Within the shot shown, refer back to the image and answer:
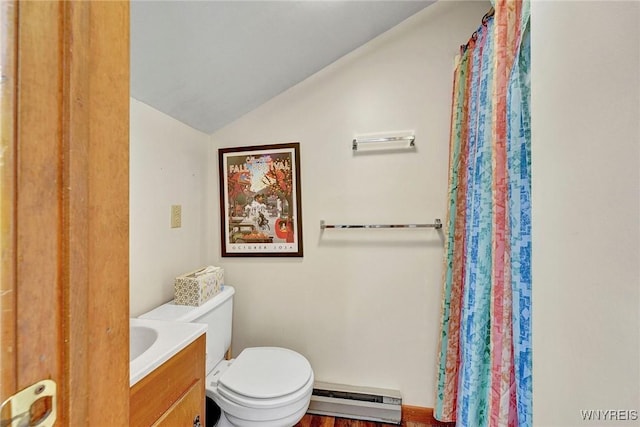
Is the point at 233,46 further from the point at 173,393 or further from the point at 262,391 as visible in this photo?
the point at 262,391

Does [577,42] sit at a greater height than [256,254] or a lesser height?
greater

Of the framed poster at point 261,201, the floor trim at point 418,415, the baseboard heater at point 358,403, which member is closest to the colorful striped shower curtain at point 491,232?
the floor trim at point 418,415

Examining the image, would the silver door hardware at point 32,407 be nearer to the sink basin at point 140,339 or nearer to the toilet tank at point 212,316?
the sink basin at point 140,339

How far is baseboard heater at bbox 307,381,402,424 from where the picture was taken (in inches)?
57.4

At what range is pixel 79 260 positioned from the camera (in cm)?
32

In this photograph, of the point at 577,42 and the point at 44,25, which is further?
the point at 577,42

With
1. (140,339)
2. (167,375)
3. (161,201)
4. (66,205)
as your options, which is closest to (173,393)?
(167,375)

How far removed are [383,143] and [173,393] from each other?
1464 millimetres

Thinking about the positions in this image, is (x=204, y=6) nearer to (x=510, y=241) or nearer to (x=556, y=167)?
(x=556, y=167)

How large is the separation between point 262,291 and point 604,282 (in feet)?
5.13

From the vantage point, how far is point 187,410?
0.84m

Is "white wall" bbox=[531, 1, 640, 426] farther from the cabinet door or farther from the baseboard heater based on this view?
the baseboard heater

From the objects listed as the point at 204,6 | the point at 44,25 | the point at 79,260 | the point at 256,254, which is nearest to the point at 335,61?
the point at 204,6

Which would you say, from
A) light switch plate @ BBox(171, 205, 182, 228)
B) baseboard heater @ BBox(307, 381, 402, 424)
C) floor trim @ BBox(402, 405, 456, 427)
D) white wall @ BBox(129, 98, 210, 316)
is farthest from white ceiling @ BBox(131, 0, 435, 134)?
floor trim @ BBox(402, 405, 456, 427)
